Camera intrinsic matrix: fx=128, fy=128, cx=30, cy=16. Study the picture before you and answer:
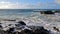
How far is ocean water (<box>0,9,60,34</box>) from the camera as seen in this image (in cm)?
254

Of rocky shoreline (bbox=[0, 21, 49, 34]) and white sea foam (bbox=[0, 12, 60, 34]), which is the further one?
white sea foam (bbox=[0, 12, 60, 34])

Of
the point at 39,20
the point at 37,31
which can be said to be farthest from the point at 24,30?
the point at 39,20

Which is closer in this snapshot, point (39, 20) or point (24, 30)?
point (24, 30)

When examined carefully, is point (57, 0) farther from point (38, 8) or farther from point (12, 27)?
point (12, 27)

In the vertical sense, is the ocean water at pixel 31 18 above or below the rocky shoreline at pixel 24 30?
above

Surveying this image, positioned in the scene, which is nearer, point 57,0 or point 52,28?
point 52,28

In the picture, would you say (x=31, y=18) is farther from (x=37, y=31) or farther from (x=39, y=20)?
(x=37, y=31)

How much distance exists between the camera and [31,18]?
264 cm

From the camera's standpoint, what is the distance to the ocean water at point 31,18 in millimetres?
2545

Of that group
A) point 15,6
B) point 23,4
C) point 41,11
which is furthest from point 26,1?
point 41,11

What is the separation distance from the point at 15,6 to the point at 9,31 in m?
0.52

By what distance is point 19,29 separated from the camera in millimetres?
2463

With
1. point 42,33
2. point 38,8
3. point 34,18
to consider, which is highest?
point 38,8

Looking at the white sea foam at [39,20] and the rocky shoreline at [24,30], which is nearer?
the rocky shoreline at [24,30]
